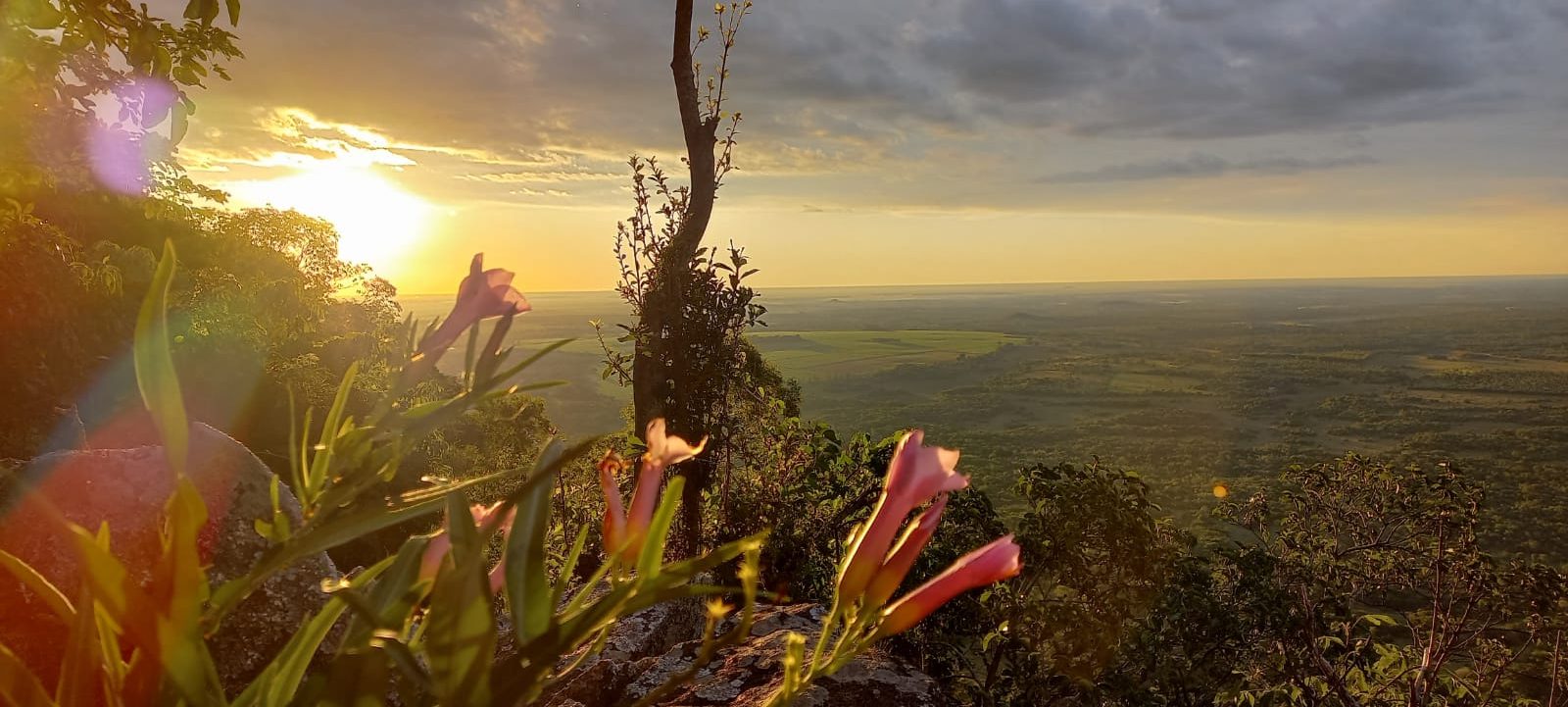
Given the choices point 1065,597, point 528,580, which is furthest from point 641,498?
point 1065,597

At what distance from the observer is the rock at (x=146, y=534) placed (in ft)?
8.94

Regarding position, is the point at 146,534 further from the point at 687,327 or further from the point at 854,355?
the point at 854,355

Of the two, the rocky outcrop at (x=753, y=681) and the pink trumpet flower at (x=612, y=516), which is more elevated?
the pink trumpet flower at (x=612, y=516)

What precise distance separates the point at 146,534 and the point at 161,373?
2752 millimetres

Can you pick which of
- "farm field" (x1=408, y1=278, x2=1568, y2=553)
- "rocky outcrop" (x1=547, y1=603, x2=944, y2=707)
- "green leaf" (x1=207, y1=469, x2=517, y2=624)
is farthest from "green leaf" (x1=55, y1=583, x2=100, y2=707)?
"farm field" (x1=408, y1=278, x2=1568, y2=553)

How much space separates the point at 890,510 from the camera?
4.16 feet

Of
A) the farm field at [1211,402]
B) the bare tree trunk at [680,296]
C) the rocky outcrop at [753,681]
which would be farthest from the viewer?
the farm field at [1211,402]

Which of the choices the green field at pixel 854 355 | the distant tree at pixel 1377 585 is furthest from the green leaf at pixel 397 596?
the green field at pixel 854 355

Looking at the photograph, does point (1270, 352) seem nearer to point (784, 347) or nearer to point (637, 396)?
point (784, 347)

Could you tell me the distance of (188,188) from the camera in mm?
14320

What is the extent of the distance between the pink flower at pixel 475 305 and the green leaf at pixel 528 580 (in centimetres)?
27

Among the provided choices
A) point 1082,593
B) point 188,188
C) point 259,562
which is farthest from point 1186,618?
point 188,188

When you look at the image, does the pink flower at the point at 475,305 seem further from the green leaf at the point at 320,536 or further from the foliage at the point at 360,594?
the green leaf at the point at 320,536

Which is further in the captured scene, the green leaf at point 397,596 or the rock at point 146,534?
the rock at point 146,534
